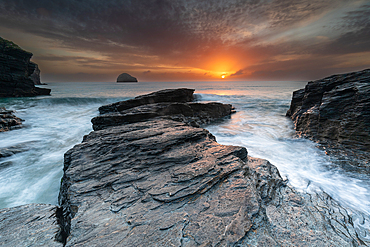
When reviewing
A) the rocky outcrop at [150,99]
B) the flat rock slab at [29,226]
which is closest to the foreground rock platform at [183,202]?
the flat rock slab at [29,226]

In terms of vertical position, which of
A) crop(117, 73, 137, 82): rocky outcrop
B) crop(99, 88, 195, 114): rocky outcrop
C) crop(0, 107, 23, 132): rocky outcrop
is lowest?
crop(0, 107, 23, 132): rocky outcrop

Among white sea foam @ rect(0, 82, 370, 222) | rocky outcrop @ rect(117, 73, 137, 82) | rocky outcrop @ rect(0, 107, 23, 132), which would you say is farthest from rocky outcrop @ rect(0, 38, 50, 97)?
rocky outcrop @ rect(117, 73, 137, 82)

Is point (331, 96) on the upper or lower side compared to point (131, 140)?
upper

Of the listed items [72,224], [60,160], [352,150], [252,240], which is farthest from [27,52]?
[352,150]

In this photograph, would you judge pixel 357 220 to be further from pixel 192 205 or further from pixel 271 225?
pixel 192 205

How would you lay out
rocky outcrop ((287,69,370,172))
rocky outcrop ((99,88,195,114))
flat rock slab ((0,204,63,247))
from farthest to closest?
rocky outcrop ((99,88,195,114)), rocky outcrop ((287,69,370,172)), flat rock slab ((0,204,63,247))

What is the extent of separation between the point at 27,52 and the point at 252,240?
46.1 m

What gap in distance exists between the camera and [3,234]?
2531 millimetres

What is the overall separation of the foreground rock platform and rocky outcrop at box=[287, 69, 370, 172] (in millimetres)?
4199

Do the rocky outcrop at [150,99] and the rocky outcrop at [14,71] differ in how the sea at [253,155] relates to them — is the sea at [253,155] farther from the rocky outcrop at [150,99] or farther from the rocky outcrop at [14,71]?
the rocky outcrop at [14,71]

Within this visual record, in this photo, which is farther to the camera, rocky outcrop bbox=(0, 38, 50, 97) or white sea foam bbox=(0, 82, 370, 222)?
rocky outcrop bbox=(0, 38, 50, 97)

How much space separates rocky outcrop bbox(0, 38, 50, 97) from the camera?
2812 cm

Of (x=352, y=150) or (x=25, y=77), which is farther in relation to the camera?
(x=25, y=77)

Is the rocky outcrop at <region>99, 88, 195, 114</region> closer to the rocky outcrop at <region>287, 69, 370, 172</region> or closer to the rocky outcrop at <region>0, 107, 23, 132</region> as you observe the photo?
the rocky outcrop at <region>0, 107, 23, 132</region>
